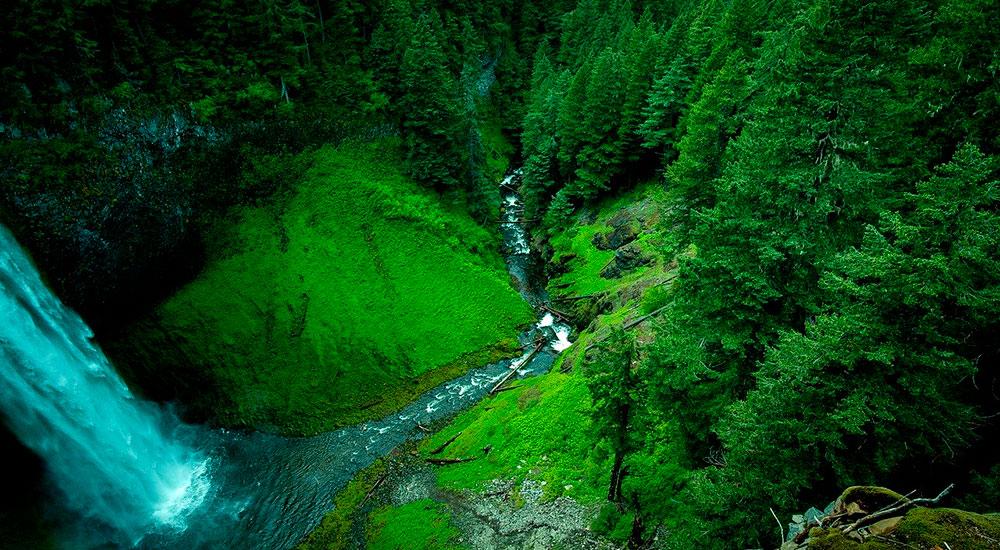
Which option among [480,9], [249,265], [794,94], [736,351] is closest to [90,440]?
[249,265]

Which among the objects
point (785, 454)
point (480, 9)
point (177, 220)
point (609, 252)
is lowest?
point (609, 252)

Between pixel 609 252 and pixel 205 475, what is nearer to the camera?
pixel 205 475

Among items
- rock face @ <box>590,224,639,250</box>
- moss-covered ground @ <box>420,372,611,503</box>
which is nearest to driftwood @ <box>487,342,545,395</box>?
moss-covered ground @ <box>420,372,611,503</box>

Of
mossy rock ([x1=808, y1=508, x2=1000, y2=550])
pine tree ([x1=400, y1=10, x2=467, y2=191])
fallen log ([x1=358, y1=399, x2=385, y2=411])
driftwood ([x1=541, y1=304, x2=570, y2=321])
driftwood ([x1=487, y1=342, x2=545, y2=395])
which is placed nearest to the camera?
mossy rock ([x1=808, y1=508, x2=1000, y2=550])

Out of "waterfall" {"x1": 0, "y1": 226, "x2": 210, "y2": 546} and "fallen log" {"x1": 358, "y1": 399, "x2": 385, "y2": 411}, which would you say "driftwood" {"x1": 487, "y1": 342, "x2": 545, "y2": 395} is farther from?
"waterfall" {"x1": 0, "y1": 226, "x2": 210, "y2": 546}

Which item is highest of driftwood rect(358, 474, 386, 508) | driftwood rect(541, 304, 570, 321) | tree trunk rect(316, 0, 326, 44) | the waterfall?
tree trunk rect(316, 0, 326, 44)

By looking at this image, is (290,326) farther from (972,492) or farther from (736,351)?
(972,492)
